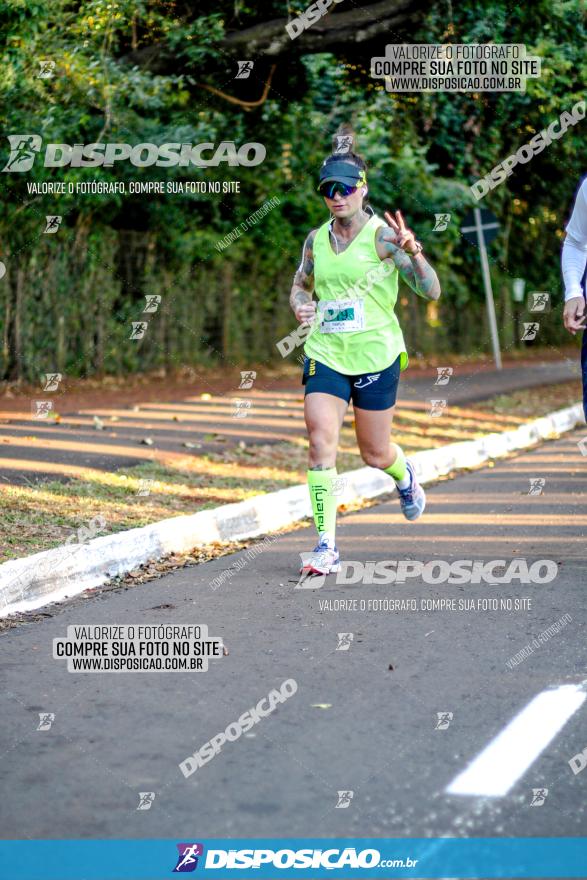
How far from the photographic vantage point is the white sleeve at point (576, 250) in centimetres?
657

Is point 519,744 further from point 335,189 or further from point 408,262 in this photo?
point 335,189

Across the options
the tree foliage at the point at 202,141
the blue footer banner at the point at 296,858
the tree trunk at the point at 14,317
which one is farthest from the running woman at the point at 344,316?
the tree trunk at the point at 14,317

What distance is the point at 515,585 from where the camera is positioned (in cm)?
697

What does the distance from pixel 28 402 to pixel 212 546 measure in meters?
7.96

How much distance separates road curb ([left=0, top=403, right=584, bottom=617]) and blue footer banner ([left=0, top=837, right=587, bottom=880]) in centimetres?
296

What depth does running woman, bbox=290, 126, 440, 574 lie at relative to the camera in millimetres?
7027

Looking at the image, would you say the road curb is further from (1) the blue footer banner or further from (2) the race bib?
(1) the blue footer banner

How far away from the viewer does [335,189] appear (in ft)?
22.8

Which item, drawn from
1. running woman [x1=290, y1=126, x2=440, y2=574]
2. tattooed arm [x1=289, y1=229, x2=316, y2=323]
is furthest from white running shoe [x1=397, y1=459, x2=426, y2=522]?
tattooed arm [x1=289, y1=229, x2=316, y2=323]

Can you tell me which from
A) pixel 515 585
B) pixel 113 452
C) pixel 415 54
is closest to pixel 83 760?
pixel 515 585

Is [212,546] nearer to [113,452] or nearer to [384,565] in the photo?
[384,565]

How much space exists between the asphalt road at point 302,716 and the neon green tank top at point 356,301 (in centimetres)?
Result: 118

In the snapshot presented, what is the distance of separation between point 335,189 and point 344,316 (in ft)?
2.16

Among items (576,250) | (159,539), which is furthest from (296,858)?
(159,539)
